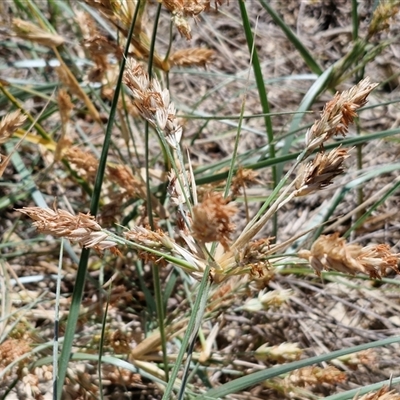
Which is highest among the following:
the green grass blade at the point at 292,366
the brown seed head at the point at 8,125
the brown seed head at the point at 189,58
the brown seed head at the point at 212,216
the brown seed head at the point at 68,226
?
the brown seed head at the point at 189,58

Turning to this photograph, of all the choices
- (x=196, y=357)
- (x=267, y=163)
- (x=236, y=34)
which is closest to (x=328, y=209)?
(x=267, y=163)

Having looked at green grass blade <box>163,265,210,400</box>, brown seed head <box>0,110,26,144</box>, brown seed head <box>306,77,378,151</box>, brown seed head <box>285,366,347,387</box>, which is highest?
brown seed head <box>0,110,26,144</box>

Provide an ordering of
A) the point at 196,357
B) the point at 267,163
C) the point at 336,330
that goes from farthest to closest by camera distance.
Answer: the point at 336,330
the point at 196,357
the point at 267,163

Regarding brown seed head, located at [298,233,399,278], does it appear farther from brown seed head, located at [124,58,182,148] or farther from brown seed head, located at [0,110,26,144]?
brown seed head, located at [0,110,26,144]

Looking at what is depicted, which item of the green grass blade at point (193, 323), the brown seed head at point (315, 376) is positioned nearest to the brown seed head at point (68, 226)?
the green grass blade at point (193, 323)

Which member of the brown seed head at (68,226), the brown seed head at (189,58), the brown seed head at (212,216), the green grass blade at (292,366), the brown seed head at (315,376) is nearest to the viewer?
the brown seed head at (212,216)

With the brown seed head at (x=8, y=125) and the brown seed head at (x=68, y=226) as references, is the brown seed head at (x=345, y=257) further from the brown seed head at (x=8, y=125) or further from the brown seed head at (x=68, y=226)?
the brown seed head at (x=8, y=125)

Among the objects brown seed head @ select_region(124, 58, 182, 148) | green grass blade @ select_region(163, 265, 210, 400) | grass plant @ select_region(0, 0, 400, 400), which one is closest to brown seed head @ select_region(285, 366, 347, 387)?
grass plant @ select_region(0, 0, 400, 400)

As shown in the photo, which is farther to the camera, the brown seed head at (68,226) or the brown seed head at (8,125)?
the brown seed head at (8,125)

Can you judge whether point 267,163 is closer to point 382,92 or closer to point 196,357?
point 196,357
